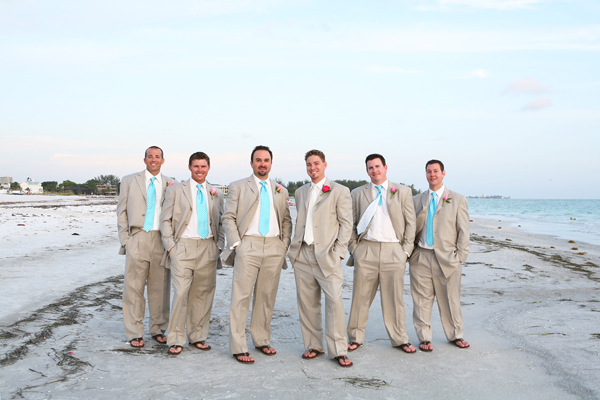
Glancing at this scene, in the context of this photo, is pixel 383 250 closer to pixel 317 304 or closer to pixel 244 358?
pixel 317 304

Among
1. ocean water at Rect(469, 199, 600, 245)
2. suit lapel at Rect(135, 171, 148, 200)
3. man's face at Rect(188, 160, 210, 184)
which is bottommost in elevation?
ocean water at Rect(469, 199, 600, 245)

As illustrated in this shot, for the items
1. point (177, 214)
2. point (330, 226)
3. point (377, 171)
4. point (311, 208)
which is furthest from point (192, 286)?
point (377, 171)

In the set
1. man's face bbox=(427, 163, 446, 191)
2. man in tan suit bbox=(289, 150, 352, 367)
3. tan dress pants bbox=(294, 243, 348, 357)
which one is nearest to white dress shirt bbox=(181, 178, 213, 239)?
man in tan suit bbox=(289, 150, 352, 367)

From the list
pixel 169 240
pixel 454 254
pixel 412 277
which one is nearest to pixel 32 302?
pixel 169 240

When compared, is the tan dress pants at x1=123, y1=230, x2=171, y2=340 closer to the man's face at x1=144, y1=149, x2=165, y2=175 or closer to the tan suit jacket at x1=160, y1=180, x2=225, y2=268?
the tan suit jacket at x1=160, y1=180, x2=225, y2=268

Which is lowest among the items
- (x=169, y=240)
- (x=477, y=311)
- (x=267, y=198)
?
(x=477, y=311)

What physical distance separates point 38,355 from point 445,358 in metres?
4.66

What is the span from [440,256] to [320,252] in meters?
1.63

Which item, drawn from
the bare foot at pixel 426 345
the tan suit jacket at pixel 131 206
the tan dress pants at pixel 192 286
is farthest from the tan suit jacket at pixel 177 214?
the bare foot at pixel 426 345

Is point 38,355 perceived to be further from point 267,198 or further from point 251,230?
point 267,198

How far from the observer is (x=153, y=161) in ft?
19.7

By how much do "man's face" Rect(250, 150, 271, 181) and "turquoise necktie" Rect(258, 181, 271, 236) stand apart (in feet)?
0.33

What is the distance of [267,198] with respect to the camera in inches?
218

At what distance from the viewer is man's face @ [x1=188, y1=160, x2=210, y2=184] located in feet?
19.0
